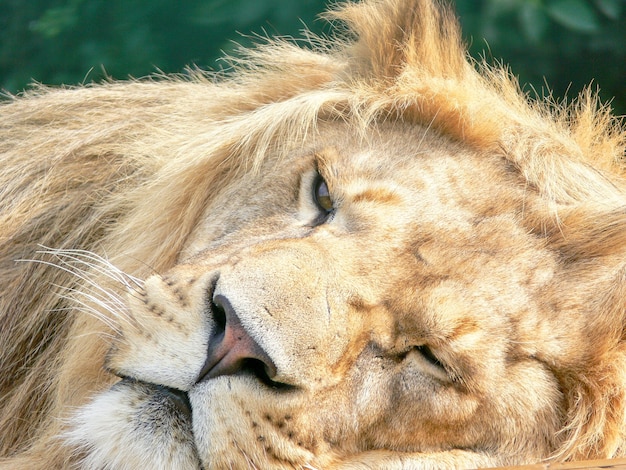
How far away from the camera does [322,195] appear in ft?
6.55

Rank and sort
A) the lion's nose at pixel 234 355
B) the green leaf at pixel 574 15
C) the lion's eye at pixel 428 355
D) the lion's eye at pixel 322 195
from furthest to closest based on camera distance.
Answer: the green leaf at pixel 574 15
the lion's eye at pixel 322 195
the lion's eye at pixel 428 355
the lion's nose at pixel 234 355

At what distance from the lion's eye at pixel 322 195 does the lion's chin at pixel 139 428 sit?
0.60 metres

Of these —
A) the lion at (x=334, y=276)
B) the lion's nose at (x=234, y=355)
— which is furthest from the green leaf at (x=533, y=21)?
the lion's nose at (x=234, y=355)

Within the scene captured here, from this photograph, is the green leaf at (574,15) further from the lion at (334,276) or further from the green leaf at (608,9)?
the lion at (334,276)

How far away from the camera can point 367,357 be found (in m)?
1.70

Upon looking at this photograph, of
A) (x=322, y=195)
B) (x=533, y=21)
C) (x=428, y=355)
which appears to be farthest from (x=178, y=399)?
(x=533, y=21)

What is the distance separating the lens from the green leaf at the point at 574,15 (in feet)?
10.3

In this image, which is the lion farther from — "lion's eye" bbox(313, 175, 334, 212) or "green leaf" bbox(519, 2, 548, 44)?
"green leaf" bbox(519, 2, 548, 44)

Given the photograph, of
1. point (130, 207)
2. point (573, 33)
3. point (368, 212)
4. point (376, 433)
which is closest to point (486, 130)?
point (368, 212)

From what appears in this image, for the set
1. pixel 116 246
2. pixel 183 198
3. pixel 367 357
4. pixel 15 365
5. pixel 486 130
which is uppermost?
pixel 486 130

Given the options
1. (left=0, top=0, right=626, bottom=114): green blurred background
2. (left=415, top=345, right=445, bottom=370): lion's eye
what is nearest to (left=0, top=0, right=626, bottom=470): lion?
(left=415, top=345, right=445, bottom=370): lion's eye

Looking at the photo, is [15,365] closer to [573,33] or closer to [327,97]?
[327,97]

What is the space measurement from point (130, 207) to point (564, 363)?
1275 mm

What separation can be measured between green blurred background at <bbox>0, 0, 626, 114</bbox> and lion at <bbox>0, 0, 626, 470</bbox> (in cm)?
89
